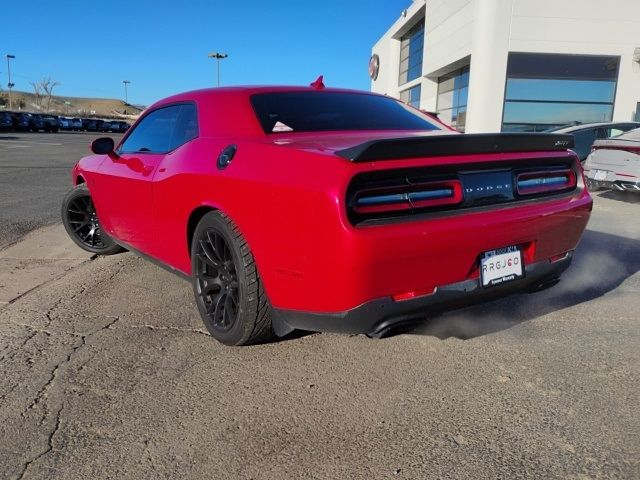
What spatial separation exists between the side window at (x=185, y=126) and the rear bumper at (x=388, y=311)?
1.41 meters

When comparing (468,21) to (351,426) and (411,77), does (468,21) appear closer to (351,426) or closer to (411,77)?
(411,77)

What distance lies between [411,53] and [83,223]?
1103 inches

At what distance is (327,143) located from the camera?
261 cm

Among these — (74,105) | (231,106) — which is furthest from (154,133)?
(74,105)

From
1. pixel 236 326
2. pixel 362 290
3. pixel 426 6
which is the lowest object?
pixel 236 326

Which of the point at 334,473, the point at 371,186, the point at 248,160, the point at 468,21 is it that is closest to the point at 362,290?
the point at 371,186

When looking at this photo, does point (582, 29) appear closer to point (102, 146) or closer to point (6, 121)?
point (102, 146)

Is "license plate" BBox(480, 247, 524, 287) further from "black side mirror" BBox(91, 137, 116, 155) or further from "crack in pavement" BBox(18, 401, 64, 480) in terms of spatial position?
"black side mirror" BBox(91, 137, 116, 155)

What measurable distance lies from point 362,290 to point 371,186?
0.44 m

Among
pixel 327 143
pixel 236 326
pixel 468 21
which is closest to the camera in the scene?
pixel 327 143

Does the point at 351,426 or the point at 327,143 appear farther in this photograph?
the point at 327,143

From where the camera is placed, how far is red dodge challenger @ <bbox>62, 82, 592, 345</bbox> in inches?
88.6

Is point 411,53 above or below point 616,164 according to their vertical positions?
above

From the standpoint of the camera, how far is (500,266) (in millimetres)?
2617
